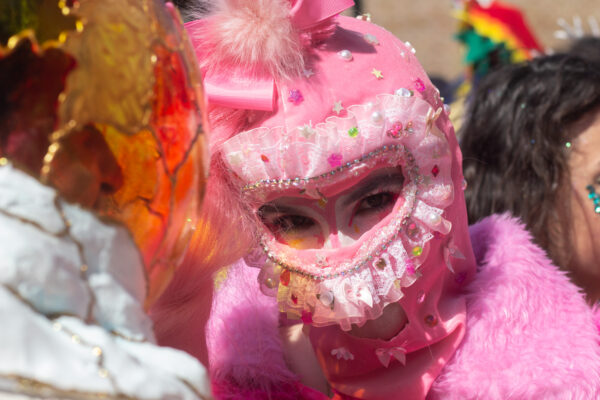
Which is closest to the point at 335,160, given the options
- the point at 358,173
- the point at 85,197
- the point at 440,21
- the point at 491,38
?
the point at 358,173

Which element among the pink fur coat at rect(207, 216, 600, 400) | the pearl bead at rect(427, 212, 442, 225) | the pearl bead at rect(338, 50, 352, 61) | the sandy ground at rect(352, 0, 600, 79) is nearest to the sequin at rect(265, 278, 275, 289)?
the pink fur coat at rect(207, 216, 600, 400)

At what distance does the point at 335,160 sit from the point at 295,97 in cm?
11

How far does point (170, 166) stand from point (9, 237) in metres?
0.13

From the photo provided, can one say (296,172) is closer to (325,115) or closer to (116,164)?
(325,115)

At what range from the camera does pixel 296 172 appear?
39.4 inches

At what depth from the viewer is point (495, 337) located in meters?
1.15

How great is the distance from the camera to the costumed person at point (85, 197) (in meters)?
0.41

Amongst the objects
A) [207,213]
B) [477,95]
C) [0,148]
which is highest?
[0,148]

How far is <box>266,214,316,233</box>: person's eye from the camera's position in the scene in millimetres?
1087

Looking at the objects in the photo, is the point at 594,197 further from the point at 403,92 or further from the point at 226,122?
the point at 226,122

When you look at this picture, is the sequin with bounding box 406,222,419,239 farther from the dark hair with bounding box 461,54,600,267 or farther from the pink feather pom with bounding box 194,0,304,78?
the dark hair with bounding box 461,54,600,267

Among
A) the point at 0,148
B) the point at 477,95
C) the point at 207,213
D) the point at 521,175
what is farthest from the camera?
the point at 477,95

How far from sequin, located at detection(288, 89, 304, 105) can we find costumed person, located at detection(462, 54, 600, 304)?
723 mm

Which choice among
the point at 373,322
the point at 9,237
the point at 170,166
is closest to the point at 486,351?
the point at 373,322
